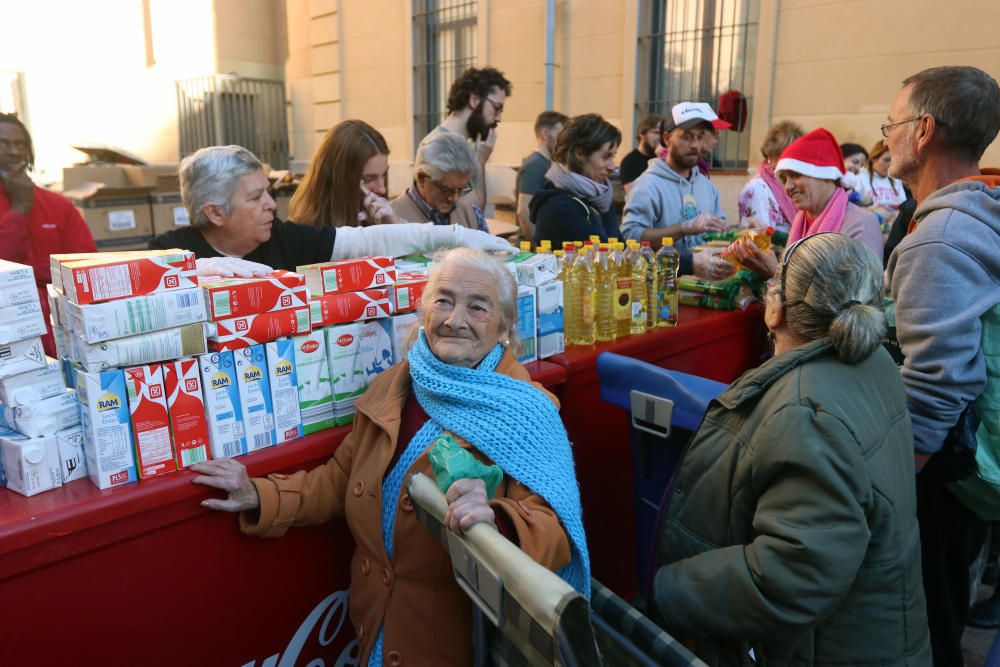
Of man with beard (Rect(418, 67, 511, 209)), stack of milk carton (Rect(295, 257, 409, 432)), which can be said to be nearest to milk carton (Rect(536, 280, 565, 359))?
stack of milk carton (Rect(295, 257, 409, 432))

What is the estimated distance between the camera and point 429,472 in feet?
5.38

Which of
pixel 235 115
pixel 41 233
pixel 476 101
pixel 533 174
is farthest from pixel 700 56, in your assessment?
pixel 235 115

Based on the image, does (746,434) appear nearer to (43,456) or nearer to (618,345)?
(618,345)

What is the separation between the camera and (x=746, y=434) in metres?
1.51

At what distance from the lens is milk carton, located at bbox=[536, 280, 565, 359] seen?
2.37 m

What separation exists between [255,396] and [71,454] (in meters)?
0.40

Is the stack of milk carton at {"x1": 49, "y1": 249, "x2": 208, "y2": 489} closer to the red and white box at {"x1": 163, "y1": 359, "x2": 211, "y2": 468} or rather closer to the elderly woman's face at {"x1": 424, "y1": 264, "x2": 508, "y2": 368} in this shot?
the red and white box at {"x1": 163, "y1": 359, "x2": 211, "y2": 468}

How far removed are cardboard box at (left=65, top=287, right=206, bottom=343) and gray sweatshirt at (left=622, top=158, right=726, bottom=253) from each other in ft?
8.65

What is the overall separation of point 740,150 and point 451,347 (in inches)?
263

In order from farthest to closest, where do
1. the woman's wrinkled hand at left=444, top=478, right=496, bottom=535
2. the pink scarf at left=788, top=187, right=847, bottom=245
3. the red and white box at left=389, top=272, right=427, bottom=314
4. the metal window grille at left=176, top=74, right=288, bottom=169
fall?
the metal window grille at left=176, top=74, right=288, bottom=169 → the pink scarf at left=788, top=187, right=847, bottom=245 → the red and white box at left=389, top=272, right=427, bottom=314 → the woman's wrinkled hand at left=444, top=478, right=496, bottom=535

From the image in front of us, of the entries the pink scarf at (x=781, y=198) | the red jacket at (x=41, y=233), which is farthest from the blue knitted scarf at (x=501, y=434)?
the pink scarf at (x=781, y=198)

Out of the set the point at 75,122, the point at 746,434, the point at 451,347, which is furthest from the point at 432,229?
the point at 75,122

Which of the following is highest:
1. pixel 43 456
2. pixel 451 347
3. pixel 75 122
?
pixel 75 122

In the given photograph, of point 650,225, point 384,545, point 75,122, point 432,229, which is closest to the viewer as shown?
point 384,545
